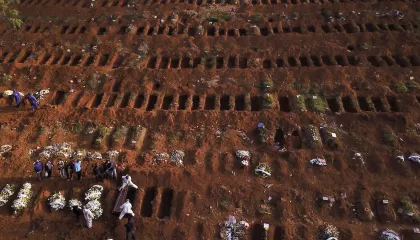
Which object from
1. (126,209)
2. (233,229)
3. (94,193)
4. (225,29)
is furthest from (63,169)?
(225,29)

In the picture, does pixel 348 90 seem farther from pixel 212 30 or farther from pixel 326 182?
pixel 212 30

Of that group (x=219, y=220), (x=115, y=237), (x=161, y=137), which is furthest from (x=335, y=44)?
(x=115, y=237)

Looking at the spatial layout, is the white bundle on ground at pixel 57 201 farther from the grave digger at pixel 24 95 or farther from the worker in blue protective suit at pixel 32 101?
the grave digger at pixel 24 95

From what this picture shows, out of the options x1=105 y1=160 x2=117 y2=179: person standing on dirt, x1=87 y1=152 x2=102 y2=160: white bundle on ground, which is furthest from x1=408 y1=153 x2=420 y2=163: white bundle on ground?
x1=87 y1=152 x2=102 y2=160: white bundle on ground

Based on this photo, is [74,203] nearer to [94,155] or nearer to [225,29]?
[94,155]

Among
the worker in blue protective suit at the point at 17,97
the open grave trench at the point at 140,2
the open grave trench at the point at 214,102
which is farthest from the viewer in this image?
the open grave trench at the point at 140,2

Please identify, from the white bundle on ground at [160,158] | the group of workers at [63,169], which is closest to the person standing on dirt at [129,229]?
the white bundle on ground at [160,158]
